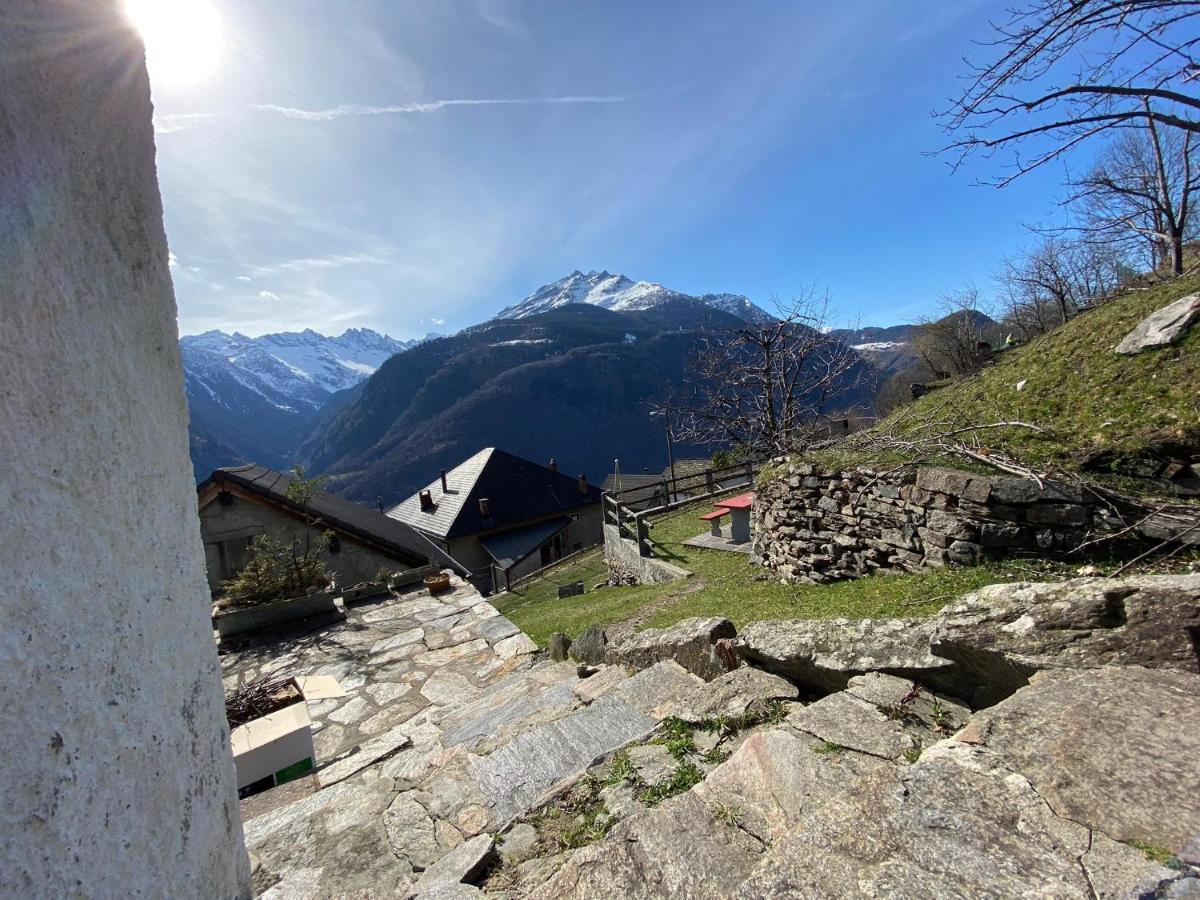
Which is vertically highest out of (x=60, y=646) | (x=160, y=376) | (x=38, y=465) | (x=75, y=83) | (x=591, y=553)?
(x=75, y=83)

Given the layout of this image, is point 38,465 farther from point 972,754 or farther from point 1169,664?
point 1169,664

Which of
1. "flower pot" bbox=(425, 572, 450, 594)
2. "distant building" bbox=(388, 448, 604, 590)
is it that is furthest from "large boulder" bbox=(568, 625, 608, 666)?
"distant building" bbox=(388, 448, 604, 590)

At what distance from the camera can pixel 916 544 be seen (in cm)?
472

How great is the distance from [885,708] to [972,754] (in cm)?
76

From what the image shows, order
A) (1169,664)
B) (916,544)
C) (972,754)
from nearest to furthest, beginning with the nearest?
(972,754), (1169,664), (916,544)

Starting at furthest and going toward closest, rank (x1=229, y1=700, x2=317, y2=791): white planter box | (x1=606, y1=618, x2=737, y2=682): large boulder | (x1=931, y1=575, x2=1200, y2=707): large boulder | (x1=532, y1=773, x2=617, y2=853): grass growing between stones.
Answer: (x1=229, y1=700, x2=317, y2=791): white planter box
(x1=606, y1=618, x2=737, y2=682): large boulder
(x1=532, y1=773, x2=617, y2=853): grass growing between stones
(x1=931, y1=575, x2=1200, y2=707): large boulder

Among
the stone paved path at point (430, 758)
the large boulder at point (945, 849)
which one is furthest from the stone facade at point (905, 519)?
the large boulder at point (945, 849)

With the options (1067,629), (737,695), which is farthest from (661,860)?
(1067,629)

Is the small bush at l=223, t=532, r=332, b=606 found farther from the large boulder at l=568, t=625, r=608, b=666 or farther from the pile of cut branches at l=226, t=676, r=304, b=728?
the large boulder at l=568, t=625, r=608, b=666

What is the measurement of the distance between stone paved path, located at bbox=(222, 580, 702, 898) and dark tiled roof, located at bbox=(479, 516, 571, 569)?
65.3 ft

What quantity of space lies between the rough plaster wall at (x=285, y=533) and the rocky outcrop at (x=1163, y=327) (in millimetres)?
13348

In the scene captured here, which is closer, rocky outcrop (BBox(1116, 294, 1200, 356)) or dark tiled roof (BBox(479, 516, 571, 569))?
rocky outcrop (BBox(1116, 294, 1200, 356))

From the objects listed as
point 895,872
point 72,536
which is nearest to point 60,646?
point 72,536

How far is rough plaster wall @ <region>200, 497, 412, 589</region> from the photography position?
11.9 meters
